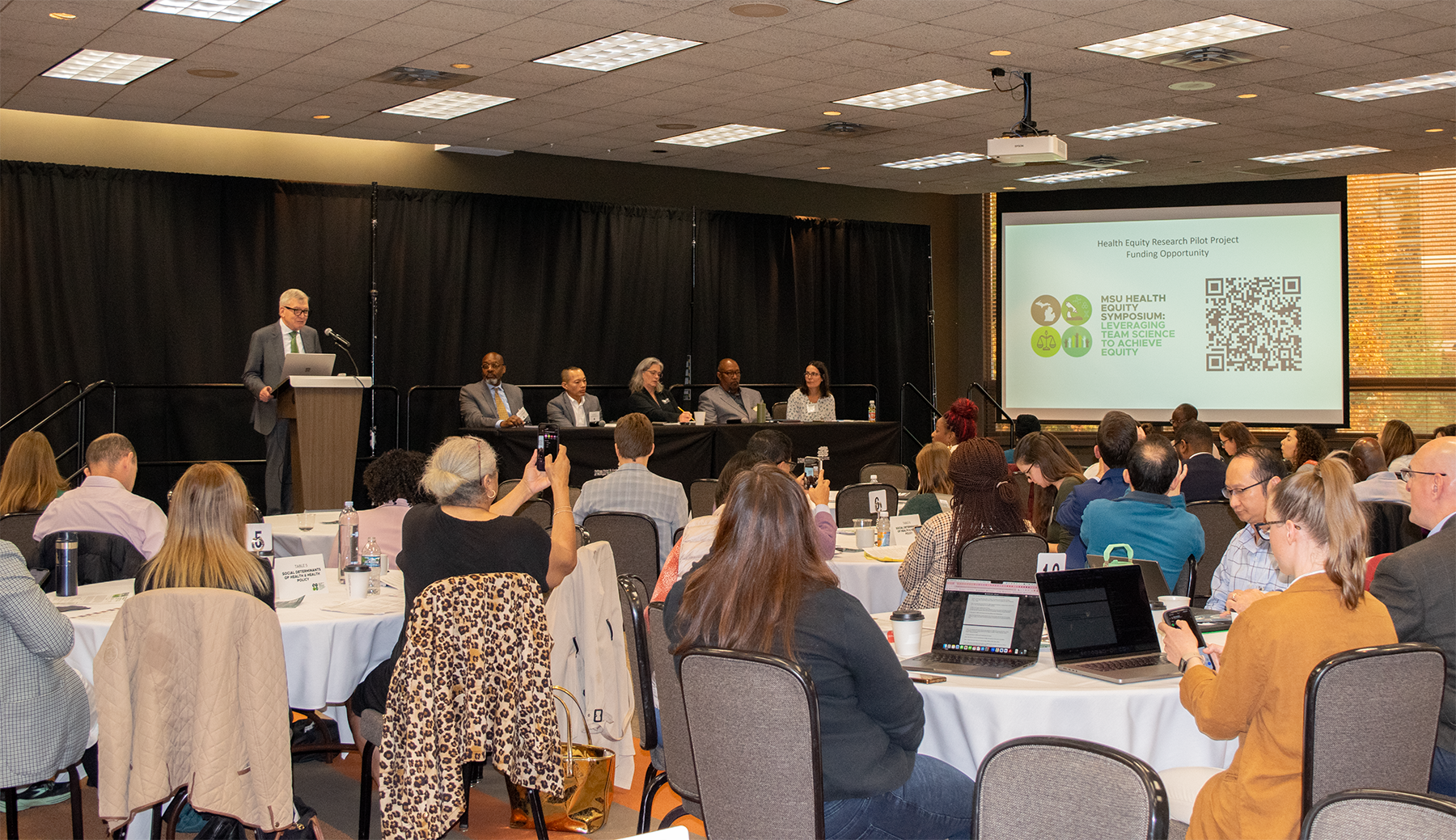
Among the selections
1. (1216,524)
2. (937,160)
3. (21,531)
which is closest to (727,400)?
(937,160)

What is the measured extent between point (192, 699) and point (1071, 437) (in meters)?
10.9

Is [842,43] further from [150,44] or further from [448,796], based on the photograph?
[448,796]

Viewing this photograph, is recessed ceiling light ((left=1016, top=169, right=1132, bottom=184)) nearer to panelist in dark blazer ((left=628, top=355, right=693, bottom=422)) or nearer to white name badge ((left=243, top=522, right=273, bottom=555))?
panelist in dark blazer ((left=628, top=355, right=693, bottom=422))

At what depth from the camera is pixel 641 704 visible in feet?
11.3

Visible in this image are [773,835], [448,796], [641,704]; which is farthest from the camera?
[641,704]

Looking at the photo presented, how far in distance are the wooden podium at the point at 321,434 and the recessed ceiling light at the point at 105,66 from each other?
2140mm

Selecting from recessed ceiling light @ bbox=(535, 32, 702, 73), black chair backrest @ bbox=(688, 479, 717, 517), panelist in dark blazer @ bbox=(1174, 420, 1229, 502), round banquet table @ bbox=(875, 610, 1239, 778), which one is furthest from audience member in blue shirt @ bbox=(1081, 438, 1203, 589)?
recessed ceiling light @ bbox=(535, 32, 702, 73)

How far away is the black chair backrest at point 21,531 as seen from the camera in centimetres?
483

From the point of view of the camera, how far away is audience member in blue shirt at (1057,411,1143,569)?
16.7 feet

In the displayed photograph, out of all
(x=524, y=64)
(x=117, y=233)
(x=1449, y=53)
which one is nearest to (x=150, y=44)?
(x=524, y=64)

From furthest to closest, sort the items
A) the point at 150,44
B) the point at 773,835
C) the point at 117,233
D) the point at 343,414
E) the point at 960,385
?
1. the point at 960,385
2. the point at 117,233
3. the point at 343,414
4. the point at 150,44
5. the point at 773,835

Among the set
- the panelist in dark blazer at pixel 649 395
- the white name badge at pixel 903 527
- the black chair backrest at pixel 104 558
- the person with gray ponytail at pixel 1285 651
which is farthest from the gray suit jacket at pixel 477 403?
the person with gray ponytail at pixel 1285 651

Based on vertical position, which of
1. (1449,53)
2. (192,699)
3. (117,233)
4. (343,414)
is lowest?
(192,699)

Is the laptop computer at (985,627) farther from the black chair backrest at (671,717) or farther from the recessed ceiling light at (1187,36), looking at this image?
the recessed ceiling light at (1187,36)
